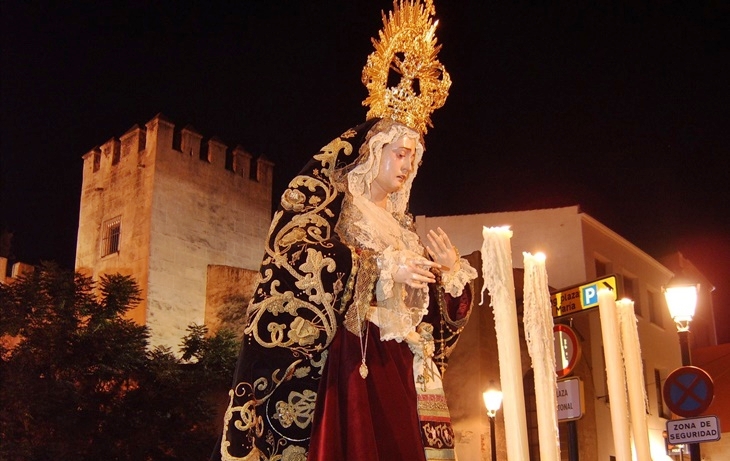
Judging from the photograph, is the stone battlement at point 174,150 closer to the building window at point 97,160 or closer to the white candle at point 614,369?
the building window at point 97,160

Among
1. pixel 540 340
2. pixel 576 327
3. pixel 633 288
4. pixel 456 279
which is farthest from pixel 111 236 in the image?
pixel 456 279

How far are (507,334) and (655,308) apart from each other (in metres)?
21.2

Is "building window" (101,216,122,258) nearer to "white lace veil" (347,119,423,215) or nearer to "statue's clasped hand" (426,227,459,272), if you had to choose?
"white lace veil" (347,119,423,215)

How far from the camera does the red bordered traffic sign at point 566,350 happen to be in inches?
271

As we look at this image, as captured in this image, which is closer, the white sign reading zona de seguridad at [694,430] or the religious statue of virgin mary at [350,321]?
the religious statue of virgin mary at [350,321]

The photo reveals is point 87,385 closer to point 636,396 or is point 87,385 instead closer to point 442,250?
point 636,396

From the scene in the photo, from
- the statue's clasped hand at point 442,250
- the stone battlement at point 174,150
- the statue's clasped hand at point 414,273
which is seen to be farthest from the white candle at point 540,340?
the stone battlement at point 174,150

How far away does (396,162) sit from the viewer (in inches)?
146

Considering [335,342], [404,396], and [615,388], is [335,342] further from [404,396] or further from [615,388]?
[615,388]

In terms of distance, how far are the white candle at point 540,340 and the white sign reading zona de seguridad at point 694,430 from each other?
3.35m

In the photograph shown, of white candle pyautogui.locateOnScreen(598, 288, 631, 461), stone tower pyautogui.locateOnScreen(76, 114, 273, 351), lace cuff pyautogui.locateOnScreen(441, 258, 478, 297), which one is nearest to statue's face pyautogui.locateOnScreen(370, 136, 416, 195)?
lace cuff pyautogui.locateOnScreen(441, 258, 478, 297)

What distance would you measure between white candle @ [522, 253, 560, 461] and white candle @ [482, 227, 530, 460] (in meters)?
0.43

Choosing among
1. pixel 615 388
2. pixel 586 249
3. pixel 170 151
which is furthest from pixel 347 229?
pixel 170 151

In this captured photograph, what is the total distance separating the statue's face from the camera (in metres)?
A: 3.70
